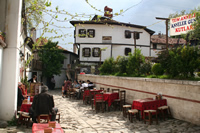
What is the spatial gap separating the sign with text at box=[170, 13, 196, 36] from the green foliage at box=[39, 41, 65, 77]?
81.2 feet

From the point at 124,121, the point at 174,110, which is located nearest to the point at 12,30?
the point at 124,121

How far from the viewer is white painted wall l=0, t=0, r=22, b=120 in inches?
314

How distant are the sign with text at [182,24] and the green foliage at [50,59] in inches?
975

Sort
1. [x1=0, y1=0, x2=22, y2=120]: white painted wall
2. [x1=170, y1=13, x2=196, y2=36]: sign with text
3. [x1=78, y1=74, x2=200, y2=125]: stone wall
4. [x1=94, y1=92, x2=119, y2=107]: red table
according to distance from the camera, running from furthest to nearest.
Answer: [x1=94, y1=92, x2=119, y2=107]: red table, [x1=170, y1=13, x2=196, y2=36]: sign with text, [x1=0, y1=0, x2=22, y2=120]: white painted wall, [x1=78, y1=74, x2=200, y2=125]: stone wall

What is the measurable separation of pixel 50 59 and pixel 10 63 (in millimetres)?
25438

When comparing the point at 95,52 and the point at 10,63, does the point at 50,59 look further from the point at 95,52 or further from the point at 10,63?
the point at 10,63

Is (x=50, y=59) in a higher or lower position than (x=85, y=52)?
lower

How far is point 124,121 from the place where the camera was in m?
8.77

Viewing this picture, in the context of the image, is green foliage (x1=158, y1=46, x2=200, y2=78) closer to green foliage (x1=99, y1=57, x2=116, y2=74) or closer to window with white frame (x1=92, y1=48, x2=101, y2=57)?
green foliage (x1=99, y1=57, x2=116, y2=74)

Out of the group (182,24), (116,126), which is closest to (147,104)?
(116,126)

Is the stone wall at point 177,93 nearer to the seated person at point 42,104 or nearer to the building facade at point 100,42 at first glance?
the seated person at point 42,104

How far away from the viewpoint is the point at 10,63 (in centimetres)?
812

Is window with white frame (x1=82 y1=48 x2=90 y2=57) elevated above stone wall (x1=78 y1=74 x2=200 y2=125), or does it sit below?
above

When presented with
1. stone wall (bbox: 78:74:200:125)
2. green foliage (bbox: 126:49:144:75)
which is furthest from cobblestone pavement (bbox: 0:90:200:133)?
green foliage (bbox: 126:49:144:75)
